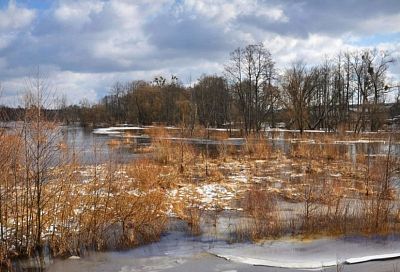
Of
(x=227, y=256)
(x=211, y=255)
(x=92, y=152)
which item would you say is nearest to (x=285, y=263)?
(x=227, y=256)

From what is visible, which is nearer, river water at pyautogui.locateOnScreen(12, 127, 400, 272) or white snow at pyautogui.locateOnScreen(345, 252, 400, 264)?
river water at pyautogui.locateOnScreen(12, 127, 400, 272)

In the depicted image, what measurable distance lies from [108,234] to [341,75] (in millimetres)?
60279

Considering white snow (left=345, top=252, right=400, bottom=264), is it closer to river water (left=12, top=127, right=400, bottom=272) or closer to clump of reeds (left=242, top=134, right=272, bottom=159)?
river water (left=12, top=127, right=400, bottom=272)

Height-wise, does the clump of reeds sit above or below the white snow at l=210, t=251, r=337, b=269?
above

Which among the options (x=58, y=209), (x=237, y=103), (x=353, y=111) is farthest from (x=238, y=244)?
(x=353, y=111)

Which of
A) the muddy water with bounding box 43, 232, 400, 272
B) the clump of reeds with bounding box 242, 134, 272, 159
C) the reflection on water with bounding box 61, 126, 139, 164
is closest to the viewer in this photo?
the muddy water with bounding box 43, 232, 400, 272

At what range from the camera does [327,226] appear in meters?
11.0

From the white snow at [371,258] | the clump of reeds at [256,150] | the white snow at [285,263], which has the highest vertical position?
the clump of reeds at [256,150]

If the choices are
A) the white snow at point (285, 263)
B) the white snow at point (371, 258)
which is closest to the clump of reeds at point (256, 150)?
the white snow at point (371, 258)

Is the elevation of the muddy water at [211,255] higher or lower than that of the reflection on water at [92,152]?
lower

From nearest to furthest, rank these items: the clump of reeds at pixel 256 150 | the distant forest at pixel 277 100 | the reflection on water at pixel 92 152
→ the reflection on water at pixel 92 152, the clump of reeds at pixel 256 150, the distant forest at pixel 277 100

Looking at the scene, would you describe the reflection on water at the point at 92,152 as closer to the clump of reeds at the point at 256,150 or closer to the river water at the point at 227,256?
the river water at the point at 227,256

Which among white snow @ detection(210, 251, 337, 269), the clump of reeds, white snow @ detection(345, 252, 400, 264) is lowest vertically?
white snow @ detection(210, 251, 337, 269)

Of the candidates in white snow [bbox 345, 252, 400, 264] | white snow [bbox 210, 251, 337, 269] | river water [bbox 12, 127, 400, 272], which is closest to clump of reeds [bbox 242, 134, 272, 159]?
river water [bbox 12, 127, 400, 272]
